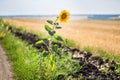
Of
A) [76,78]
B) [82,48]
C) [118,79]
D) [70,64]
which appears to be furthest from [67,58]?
[82,48]

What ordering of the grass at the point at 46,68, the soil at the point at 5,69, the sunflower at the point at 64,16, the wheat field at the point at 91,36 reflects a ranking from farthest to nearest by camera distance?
the wheat field at the point at 91,36, the soil at the point at 5,69, the grass at the point at 46,68, the sunflower at the point at 64,16

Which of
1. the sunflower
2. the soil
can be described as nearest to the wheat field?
the soil

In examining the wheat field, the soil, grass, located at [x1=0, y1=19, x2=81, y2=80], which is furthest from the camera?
the wheat field

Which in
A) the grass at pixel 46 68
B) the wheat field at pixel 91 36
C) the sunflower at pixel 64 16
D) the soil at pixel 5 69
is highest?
the sunflower at pixel 64 16

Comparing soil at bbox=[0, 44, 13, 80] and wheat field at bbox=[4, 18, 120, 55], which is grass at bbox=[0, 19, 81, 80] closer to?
soil at bbox=[0, 44, 13, 80]

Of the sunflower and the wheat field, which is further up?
the sunflower

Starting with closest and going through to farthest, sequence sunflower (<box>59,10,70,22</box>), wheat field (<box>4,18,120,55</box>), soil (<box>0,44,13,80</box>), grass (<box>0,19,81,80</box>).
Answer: sunflower (<box>59,10,70,22</box>)
grass (<box>0,19,81,80</box>)
soil (<box>0,44,13,80</box>)
wheat field (<box>4,18,120,55</box>)

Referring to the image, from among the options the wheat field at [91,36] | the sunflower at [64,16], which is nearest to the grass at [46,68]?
the sunflower at [64,16]

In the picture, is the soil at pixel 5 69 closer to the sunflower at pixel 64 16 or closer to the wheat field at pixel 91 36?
the sunflower at pixel 64 16

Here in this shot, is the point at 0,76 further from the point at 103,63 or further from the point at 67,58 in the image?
the point at 103,63

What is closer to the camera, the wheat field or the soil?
the soil

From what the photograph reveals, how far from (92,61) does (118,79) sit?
221 cm

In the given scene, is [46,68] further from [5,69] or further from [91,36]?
[91,36]

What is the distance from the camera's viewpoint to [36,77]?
7.50m
